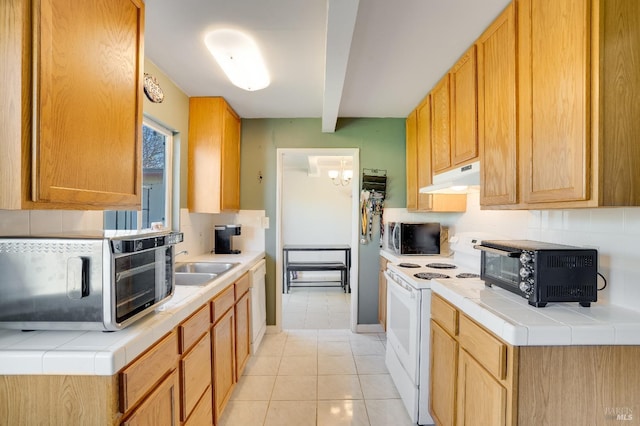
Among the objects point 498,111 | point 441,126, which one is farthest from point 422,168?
point 498,111

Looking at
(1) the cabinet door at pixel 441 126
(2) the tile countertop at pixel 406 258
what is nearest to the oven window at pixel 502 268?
(1) the cabinet door at pixel 441 126

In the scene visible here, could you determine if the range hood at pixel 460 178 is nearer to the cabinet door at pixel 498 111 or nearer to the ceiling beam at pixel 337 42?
the cabinet door at pixel 498 111

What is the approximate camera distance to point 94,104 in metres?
1.13

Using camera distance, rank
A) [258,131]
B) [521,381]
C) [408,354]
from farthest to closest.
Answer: [258,131]
[408,354]
[521,381]

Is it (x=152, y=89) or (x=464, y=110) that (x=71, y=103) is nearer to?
(x=152, y=89)

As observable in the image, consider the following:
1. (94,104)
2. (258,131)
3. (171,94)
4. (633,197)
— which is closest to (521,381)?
(633,197)

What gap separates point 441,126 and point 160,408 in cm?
237

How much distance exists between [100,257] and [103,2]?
0.95 m

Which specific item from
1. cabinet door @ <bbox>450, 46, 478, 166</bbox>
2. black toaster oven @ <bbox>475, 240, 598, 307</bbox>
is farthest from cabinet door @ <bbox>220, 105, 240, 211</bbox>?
black toaster oven @ <bbox>475, 240, 598, 307</bbox>

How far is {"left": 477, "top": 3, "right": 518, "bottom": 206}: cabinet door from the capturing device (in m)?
1.50

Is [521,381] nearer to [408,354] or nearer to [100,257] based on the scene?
[408,354]

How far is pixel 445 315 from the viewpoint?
1.65 meters

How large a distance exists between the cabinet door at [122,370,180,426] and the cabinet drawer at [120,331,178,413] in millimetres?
32

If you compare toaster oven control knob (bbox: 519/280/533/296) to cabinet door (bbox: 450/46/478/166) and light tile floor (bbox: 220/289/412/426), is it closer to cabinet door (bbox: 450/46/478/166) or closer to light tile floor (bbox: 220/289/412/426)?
cabinet door (bbox: 450/46/478/166)
